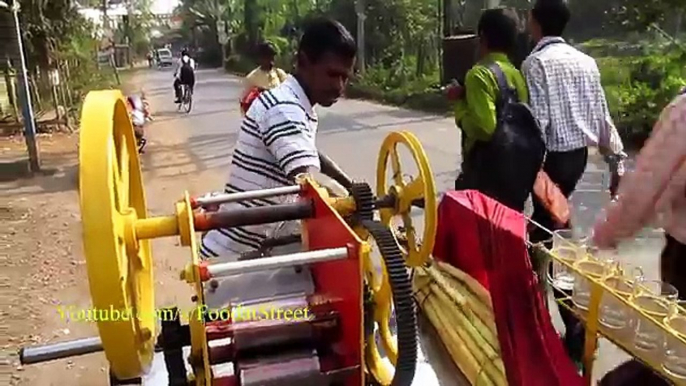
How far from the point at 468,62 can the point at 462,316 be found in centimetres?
353

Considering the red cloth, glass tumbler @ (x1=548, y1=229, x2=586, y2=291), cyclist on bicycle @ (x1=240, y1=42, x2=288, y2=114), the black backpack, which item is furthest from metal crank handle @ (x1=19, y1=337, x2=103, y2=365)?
cyclist on bicycle @ (x1=240, y1=42, x2=288, y2=114)

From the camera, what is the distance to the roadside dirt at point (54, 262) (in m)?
4.06

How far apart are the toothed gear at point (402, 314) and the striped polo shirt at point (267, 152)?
2.11ft

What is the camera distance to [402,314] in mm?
1545

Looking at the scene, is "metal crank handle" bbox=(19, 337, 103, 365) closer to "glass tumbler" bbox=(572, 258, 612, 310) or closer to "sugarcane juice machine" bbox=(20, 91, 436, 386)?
"sugarcane juice machine" bbox=(20, 91, 436, 386)

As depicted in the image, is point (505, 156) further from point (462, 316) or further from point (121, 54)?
point (121, 54)

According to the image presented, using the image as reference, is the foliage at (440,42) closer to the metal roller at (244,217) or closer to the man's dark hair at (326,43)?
the man's dark hair at (326,43)

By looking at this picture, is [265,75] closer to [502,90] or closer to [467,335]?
[502,90]

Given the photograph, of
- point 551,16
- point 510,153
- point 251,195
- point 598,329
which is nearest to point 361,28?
point 551,16

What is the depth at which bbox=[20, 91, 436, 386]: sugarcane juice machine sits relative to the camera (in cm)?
153

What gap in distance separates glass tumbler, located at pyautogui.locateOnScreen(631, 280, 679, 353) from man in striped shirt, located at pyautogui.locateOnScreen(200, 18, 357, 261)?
98 centimetres

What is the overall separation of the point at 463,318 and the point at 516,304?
1.24ft

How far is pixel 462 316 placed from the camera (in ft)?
7.94

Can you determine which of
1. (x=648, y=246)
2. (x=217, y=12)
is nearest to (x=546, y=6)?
(x=648, y=246)
